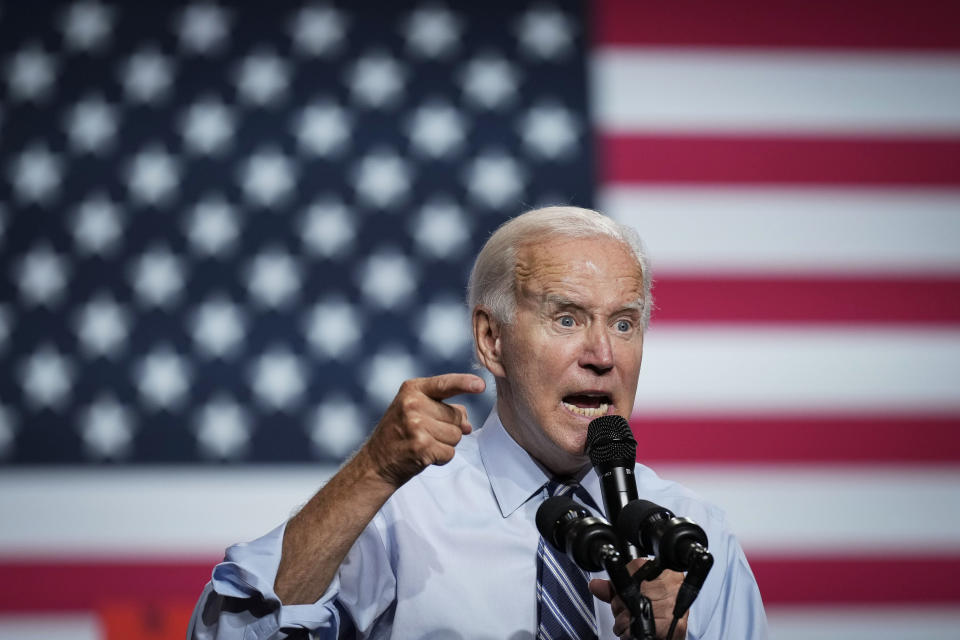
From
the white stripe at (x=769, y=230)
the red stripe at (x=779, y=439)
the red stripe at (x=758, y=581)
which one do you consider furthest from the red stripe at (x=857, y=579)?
the white stripe at (x=769, y=230)

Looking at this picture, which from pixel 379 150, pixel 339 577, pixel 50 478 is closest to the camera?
pixel 339 577

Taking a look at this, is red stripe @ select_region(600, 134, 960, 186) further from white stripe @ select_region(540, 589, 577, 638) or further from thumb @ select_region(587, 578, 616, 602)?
thumb @ select_region(587, 578, 616, 602)

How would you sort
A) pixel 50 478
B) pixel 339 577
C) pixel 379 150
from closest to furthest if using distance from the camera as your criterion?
pixel 339 577 → pixel 50 478 → pixel 379 150

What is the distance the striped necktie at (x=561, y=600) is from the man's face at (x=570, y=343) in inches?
6.4

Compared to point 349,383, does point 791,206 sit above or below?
above

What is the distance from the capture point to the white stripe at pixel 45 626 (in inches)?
110

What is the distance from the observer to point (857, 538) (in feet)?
9.71

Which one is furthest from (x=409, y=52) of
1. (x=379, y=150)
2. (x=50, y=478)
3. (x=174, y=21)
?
(x=50, y=478)

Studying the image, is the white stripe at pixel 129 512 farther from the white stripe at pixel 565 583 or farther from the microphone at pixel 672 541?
the microphone at pixel 672 541

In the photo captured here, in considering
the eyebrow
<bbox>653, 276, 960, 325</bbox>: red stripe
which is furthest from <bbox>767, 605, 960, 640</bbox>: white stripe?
the eyebrow

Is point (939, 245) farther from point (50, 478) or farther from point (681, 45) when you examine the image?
point (50, 478)

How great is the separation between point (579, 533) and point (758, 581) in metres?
2.17

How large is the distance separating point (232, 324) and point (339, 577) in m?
1.73

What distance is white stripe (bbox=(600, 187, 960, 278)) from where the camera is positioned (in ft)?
9.95
